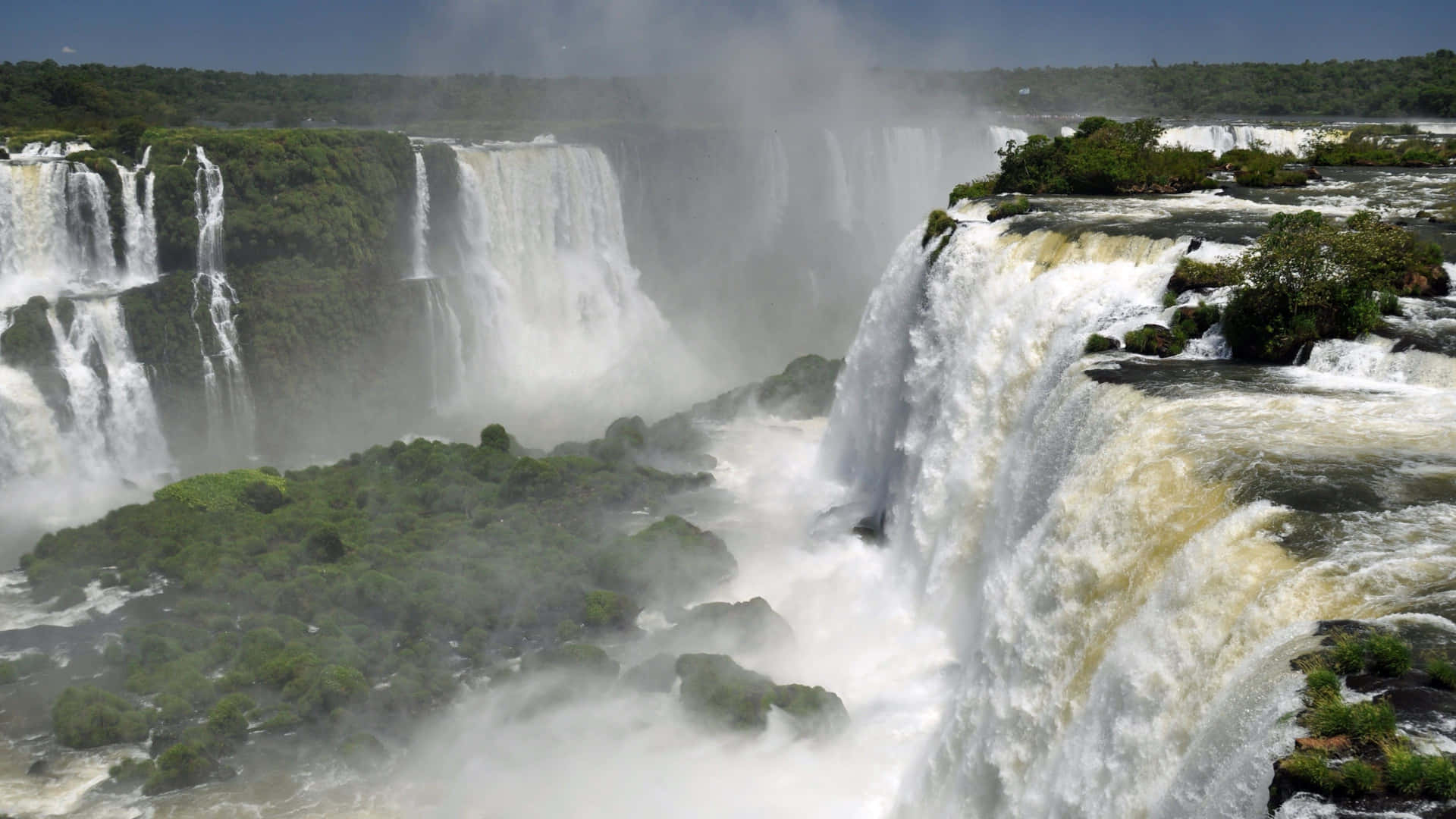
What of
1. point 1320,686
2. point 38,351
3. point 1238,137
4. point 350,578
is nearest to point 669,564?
point 350,578

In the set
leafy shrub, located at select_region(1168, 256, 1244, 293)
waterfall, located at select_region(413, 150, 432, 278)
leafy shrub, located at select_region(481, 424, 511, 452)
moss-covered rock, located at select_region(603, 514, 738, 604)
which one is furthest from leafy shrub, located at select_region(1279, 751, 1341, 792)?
waterfall, located at select_region(413, 150, 432, 278)

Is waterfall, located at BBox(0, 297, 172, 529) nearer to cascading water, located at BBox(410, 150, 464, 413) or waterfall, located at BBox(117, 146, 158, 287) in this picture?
waterfall, located at BBox(117, 146, 158, 287)

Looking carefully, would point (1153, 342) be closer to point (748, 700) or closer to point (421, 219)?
point (748, 700)

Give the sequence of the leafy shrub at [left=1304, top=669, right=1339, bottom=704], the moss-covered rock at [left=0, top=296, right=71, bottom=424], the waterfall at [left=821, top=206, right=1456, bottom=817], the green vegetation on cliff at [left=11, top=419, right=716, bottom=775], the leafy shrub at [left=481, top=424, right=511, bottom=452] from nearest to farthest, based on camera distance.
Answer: the leafy shrub at [left=1304, top=669, right=1339, bottom=704] < the waterfall at [left=821, top=206, right=1456, bottom=817] < the green vegetation on cliff at [left=11, top=419, right=716, bottom=775] < the leafy shrub at [left=481, top=424, right=511, bottom=452] < the moss-covered rock at [left=0, top=296, right=71, bottom=424]

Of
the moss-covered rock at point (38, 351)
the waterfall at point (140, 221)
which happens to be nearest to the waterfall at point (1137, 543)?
the moss-covered rock at point (38, 351)

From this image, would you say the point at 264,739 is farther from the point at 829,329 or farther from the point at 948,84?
the point at 948,84

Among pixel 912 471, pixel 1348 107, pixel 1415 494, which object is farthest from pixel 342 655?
pixel 1348 107

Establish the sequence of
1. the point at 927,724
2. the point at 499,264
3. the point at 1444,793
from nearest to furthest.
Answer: the point at 1444,793 → the point at 927,724 → the point at 499,264
